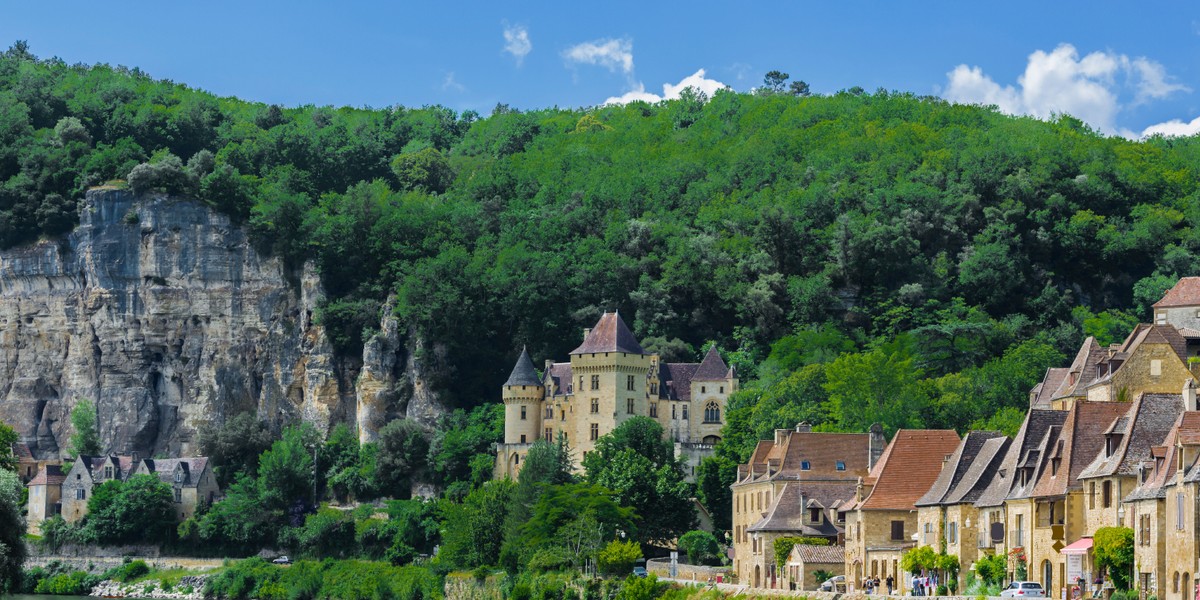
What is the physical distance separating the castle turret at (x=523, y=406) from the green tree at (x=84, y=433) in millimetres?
28026

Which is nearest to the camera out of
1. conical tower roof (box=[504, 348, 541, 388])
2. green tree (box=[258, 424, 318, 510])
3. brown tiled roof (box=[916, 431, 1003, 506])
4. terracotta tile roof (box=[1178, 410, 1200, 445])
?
terracotta tile roof (box=[1178, 410, 1200, 445])

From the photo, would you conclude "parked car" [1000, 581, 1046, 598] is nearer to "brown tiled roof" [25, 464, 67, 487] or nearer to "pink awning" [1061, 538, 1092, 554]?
"pink awning" [1061, 538, 1092, 554]

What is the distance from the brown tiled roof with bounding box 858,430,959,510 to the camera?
6981 cm

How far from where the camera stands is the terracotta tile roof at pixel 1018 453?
6194 centimetres

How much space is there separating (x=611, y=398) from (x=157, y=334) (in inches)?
1348

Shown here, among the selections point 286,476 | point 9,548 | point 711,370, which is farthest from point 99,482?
point 9,548

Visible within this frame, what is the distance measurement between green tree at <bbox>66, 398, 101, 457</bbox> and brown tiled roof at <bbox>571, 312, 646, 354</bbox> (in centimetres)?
3250

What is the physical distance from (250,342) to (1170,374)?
2904 inches

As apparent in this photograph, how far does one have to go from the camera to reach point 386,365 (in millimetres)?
124562

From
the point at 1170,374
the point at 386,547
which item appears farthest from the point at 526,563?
the point at 1170,374

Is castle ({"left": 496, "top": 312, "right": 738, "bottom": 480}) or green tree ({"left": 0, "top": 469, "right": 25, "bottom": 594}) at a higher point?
castle ({"left": 496, "top": 312, "right": 738, "bottom": 480})

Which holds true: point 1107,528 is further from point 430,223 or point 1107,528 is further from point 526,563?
point 430,223

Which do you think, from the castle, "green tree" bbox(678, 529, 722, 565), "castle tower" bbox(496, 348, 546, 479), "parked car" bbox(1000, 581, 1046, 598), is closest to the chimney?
"green tree" bbox(678, 529, 722, 565)

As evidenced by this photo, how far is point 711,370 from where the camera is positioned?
114 metres
